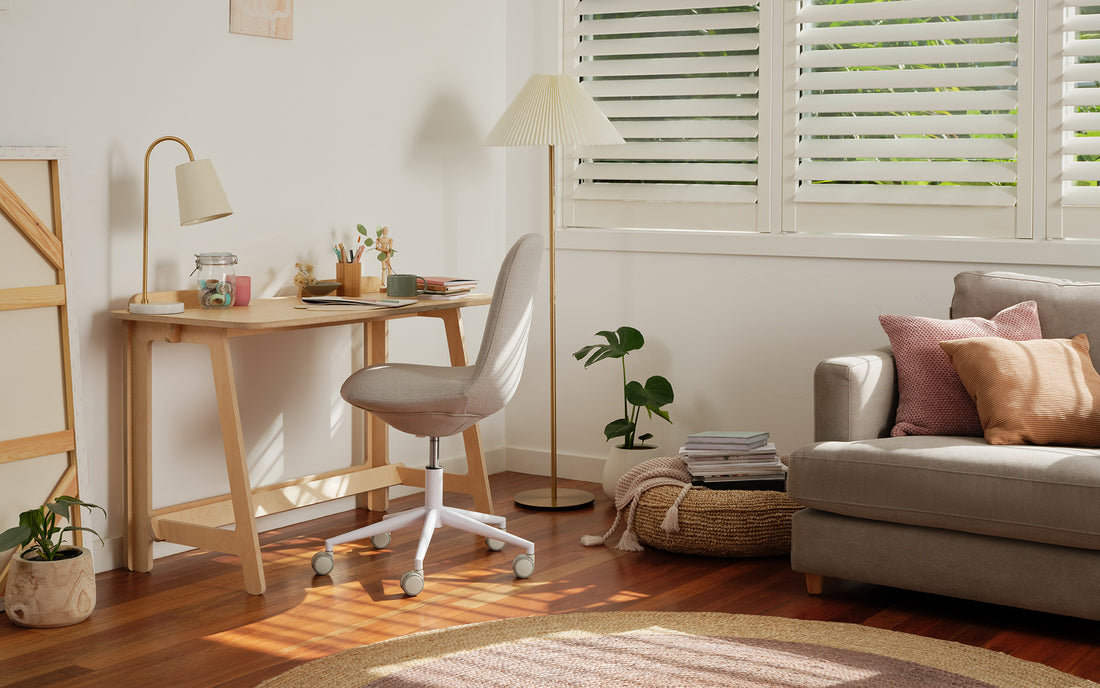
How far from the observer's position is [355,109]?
4.12 meters

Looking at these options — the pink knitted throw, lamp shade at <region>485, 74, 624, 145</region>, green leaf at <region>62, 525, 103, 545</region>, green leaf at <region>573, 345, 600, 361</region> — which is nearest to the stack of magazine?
the pink knitted throw

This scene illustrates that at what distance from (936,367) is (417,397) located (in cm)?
142

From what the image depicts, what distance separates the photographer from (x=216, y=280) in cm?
349

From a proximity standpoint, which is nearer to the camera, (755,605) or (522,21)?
(755,605)

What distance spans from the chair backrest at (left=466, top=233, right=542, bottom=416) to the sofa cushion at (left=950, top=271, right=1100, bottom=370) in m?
1.28

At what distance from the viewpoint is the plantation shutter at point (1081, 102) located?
11.9ft

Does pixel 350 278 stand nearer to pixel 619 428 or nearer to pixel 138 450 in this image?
pixel 138 450

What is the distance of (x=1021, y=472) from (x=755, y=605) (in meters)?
0.74

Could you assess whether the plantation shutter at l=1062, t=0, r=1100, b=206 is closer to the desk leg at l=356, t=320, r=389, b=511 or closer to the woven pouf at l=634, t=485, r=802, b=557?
the woven pouf at l=634, t=485, r=802, b=557

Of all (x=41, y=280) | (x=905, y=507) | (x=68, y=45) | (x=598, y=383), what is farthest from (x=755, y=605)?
(x=68, y=45)

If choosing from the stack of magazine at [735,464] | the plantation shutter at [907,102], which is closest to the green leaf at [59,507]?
the stack of magazine at [735,464]

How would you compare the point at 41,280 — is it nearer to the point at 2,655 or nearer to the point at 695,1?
the point at 2,655

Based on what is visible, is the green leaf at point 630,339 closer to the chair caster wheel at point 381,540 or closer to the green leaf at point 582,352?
the green leaf at point 582,352

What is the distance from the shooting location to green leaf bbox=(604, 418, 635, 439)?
4.30 metres
